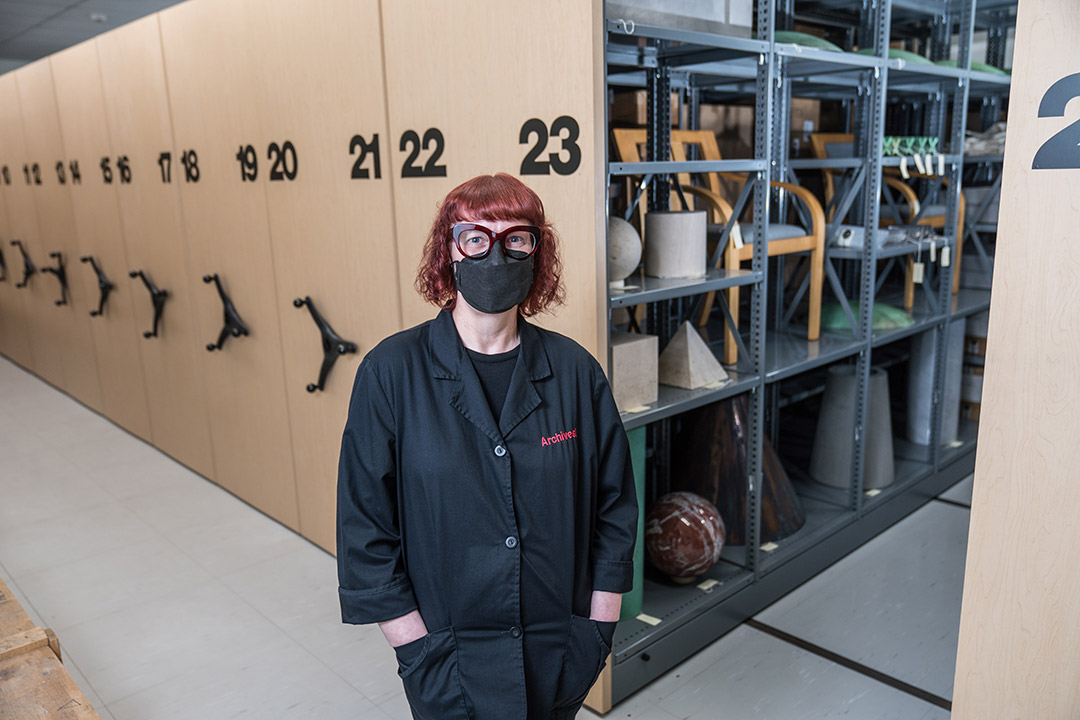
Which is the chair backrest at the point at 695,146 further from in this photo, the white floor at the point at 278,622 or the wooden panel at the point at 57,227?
the wooden panel at the point at 57,227

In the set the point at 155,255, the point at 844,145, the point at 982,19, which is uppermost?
the point at 982,19

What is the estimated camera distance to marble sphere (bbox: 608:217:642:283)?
2590mm

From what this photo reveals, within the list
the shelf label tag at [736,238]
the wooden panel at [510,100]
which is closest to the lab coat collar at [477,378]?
the wooden panel at [510,100]

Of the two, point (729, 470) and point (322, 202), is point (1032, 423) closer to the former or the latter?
point (729, 470)

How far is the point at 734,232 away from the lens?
120 inches

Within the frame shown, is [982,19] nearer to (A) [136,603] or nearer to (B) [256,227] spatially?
(B) [256,227]

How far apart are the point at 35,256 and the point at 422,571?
6.39 m

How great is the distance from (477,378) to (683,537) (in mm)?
1613

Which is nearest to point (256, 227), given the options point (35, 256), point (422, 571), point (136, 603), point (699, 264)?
point (136, 603)

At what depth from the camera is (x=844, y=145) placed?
4.41 metres

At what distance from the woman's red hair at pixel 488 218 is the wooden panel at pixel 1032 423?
2.74 feet

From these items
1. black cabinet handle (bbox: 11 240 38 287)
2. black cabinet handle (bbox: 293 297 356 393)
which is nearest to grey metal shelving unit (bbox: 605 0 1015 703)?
black cabinet handle (bbox: 293 297 356 393)

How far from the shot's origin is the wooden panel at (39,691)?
5.65ft

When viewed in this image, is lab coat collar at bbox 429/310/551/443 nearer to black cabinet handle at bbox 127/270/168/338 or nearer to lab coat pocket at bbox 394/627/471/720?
lab coat pocket at bbox 394/627/471/720
